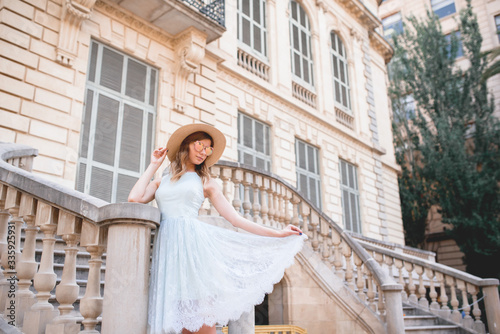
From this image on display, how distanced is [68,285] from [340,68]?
1420 centimetres

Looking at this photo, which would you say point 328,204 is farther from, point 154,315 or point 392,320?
point 154,315

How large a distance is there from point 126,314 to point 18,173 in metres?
1.61

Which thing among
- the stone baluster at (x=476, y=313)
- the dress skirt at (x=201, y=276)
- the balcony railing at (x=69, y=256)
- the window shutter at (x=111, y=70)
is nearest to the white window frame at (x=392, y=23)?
the window shutter at (x=111, y=70)

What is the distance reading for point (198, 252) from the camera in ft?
8.37

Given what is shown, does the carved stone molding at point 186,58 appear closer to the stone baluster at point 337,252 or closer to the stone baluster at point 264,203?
the stone baluster at point 264,203

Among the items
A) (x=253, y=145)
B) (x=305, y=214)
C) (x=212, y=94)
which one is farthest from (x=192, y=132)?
(x=253, y=145)

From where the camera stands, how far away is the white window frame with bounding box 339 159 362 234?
13.8 metres

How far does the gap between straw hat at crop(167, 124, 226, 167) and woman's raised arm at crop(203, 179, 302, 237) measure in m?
0.25

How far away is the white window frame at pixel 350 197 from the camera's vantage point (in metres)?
13.8

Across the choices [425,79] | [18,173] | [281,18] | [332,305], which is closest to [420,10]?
[425,79]

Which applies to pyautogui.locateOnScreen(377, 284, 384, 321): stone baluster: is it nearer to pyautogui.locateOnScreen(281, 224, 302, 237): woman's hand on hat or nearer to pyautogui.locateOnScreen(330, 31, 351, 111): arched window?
pyautogui.locateOnScreen(281, 224, 302, 237): woman's hand on hat

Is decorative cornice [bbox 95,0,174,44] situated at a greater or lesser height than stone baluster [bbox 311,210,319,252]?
greater

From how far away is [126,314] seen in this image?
231 centimetres

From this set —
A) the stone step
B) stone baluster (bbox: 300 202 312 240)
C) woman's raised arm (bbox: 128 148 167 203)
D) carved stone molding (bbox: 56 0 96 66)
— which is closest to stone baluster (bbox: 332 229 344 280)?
stone baluster (bbox: 300 202 312 240)
